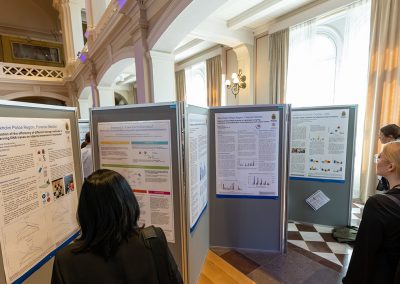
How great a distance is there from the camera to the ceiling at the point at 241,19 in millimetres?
4473

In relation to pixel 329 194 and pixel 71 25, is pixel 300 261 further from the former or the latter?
pixel 71 25

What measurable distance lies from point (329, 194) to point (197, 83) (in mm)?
6295

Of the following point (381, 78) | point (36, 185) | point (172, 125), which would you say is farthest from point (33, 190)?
point (381, 78)

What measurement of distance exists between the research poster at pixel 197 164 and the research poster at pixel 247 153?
0.24 m

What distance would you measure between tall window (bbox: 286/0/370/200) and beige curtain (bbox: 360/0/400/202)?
22 cm

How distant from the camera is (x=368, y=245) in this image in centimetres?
134

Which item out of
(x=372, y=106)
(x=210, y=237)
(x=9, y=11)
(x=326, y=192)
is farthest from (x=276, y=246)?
(x=9, y=11)

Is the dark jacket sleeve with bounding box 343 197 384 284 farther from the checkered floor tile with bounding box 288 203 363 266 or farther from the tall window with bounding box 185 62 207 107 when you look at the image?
the tall window with bounding box 185 62 207 107

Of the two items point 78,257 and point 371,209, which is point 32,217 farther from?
point 371,209

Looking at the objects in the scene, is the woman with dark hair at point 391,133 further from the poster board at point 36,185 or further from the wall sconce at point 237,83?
the wall sconce at point 237,83

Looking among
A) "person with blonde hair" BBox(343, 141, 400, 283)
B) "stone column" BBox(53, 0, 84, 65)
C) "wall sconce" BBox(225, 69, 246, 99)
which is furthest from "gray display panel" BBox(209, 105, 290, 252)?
"stone column" BBox(53, 0, 84, 65)

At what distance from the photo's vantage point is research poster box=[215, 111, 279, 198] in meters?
2.31

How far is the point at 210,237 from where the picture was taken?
273cm

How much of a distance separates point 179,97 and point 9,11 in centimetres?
882
